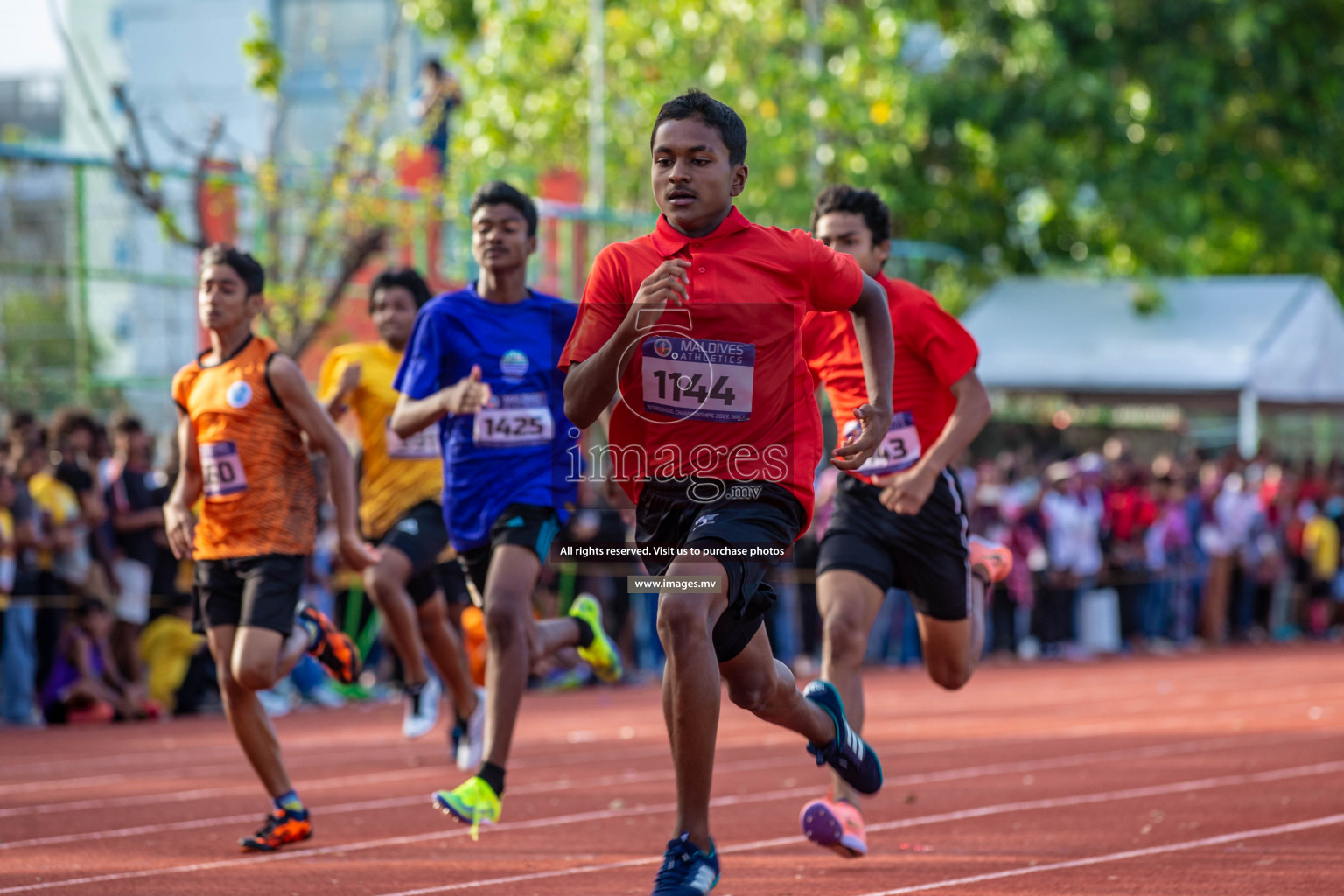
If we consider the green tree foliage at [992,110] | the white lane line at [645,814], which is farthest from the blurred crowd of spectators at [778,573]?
the green tree foliage at [992,110]

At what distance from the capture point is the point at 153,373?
15.6 metres

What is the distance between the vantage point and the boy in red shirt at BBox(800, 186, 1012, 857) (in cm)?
A: 666

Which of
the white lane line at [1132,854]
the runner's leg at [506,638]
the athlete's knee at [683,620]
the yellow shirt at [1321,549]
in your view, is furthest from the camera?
the yellow shirt at [1321,549]

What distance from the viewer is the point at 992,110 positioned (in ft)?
80.2

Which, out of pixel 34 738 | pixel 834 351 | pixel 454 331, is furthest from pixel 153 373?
pixel 834 351

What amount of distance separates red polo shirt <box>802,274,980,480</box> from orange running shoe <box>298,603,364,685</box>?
7.57 feet

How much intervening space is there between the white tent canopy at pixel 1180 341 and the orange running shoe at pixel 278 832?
55.5ft

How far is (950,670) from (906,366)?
1178 mm

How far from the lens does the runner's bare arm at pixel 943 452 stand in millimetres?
6465

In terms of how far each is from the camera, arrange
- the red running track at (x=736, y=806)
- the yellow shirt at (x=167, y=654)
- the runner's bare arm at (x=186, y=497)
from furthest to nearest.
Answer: the yellow shirt at (x=167, y=654) < the runner's bare arm at (x=186, y=497) < the red running track at (x=736, y=806)

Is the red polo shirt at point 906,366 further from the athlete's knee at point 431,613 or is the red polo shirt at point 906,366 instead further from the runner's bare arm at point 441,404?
the athlete's knee at point 431,613

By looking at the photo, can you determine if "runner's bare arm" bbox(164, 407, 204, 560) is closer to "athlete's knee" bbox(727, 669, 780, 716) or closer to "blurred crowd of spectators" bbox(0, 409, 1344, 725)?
"blurred crowd of spectators" bbox(0, 409, 1344, 725)

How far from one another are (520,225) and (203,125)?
10213 mm

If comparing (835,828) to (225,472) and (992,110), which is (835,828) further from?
(992,110)
